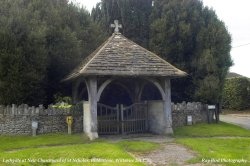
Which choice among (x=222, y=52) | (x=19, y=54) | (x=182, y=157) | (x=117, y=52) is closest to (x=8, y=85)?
(x=19, y=54)

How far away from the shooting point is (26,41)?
1708 centimetres

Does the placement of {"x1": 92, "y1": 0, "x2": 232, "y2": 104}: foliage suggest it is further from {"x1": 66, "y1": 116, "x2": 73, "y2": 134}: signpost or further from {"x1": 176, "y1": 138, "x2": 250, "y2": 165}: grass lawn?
{"x1": 66, "y1": 116, "x2": 73, "y2": 134}: signpost

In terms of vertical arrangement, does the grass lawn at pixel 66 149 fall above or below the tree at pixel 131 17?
below

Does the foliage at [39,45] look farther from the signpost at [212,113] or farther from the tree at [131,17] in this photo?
the signpost at [212,113]

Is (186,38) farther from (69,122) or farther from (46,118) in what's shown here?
(46,118)

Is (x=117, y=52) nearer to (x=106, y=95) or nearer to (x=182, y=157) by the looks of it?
(x=106, y=95)

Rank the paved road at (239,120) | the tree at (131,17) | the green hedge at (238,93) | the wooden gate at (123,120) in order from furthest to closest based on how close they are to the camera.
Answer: the green hedge at (238,93) < the tree at (131,17) < the paved road at (239,120) < the wooden gate at (123,120)

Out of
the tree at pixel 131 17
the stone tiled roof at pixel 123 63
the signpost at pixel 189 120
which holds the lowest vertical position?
the signpost at pixel 189 120

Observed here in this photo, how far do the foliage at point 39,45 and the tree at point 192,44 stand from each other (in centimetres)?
463

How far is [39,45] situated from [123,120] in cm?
599

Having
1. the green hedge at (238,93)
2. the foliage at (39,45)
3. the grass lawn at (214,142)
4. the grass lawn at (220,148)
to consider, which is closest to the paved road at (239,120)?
the grass lawn at (214,142)

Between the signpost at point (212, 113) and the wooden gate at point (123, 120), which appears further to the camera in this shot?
the signpost at point (212, 113)

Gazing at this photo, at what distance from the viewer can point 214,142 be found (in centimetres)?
1405

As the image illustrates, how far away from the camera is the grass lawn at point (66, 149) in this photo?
10.6 m
